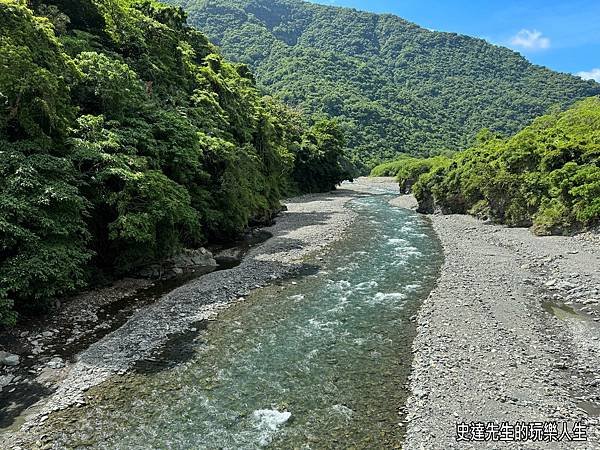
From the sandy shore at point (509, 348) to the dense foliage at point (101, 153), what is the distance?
15120mm

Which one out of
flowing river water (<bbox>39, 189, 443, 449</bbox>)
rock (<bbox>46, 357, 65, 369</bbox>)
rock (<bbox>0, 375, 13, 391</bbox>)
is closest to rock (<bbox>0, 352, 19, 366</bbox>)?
rock (<bbox>0, 375, 13, 391</bbox>)

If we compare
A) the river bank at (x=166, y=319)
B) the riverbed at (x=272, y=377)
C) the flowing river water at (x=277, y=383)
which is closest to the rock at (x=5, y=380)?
the river bank at (x=166, y=319)

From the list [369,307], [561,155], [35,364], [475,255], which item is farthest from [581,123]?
[35,364]

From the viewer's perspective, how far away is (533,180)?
40594 millimetres

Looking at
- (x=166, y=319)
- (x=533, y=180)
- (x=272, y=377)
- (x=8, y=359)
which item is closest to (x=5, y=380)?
(x=8, y=359)

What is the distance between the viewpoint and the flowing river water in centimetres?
1218

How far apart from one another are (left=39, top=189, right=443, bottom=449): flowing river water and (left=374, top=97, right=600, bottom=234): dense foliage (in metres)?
19.0

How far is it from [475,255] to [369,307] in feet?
45.6

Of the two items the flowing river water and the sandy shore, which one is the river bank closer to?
the flowing river water

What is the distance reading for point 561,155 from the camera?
39.2 metres

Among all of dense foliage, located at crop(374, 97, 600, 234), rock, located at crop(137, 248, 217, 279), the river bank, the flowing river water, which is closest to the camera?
the flowing river water

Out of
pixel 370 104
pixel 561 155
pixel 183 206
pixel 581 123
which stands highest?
pixel 370 104

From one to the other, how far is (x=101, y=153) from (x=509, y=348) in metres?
21.2

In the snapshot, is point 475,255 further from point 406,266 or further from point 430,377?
point 430,377
